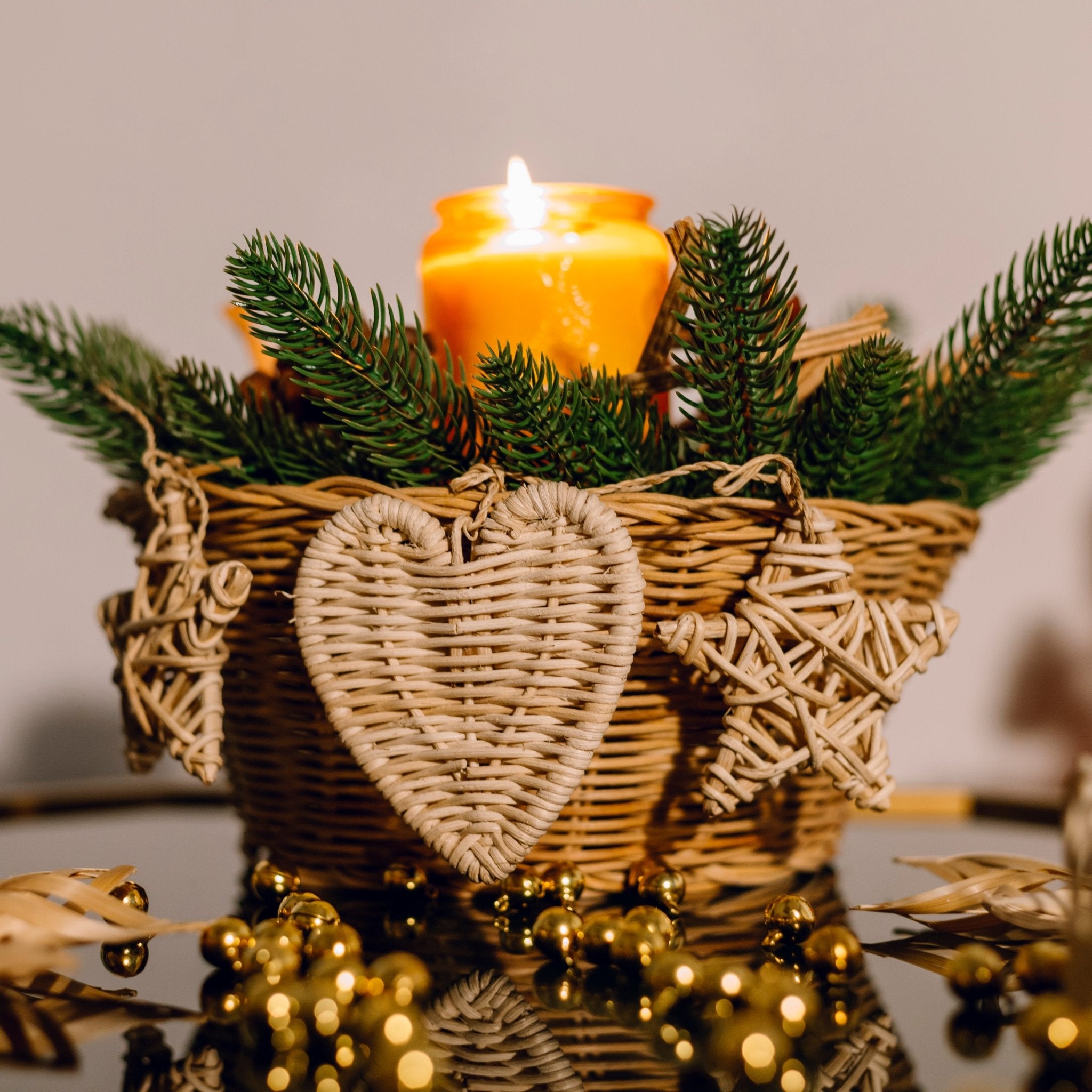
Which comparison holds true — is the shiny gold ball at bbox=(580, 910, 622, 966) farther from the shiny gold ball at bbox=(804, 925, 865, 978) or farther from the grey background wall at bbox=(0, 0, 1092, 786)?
the grey background wall at bbox=(0, 0, 1092, 786)

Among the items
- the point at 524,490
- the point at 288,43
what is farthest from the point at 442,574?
the point at 288,43

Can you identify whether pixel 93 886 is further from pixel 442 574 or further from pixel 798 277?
pixel 798 277

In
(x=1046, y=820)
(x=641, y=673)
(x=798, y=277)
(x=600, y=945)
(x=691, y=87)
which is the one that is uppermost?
(x=691, y=87)

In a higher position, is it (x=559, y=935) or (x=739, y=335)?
(x=739, y=335)

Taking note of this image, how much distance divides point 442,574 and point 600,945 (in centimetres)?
17

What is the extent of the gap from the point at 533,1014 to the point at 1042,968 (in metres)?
0.19

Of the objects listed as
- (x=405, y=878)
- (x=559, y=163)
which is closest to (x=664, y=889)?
(x=405, y=878)

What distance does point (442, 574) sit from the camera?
46cm

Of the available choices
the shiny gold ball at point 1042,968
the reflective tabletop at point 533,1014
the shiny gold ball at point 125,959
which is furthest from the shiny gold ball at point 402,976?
the shiny gold ball at point 1042,968

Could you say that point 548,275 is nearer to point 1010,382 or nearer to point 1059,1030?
point 1010,382

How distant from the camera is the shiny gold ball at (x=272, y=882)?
54 centimetres

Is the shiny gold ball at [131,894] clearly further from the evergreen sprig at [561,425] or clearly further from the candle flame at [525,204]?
the candle flame at [525,204]

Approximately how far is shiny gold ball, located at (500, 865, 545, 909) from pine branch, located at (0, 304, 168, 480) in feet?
0.96

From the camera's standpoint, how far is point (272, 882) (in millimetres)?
536
